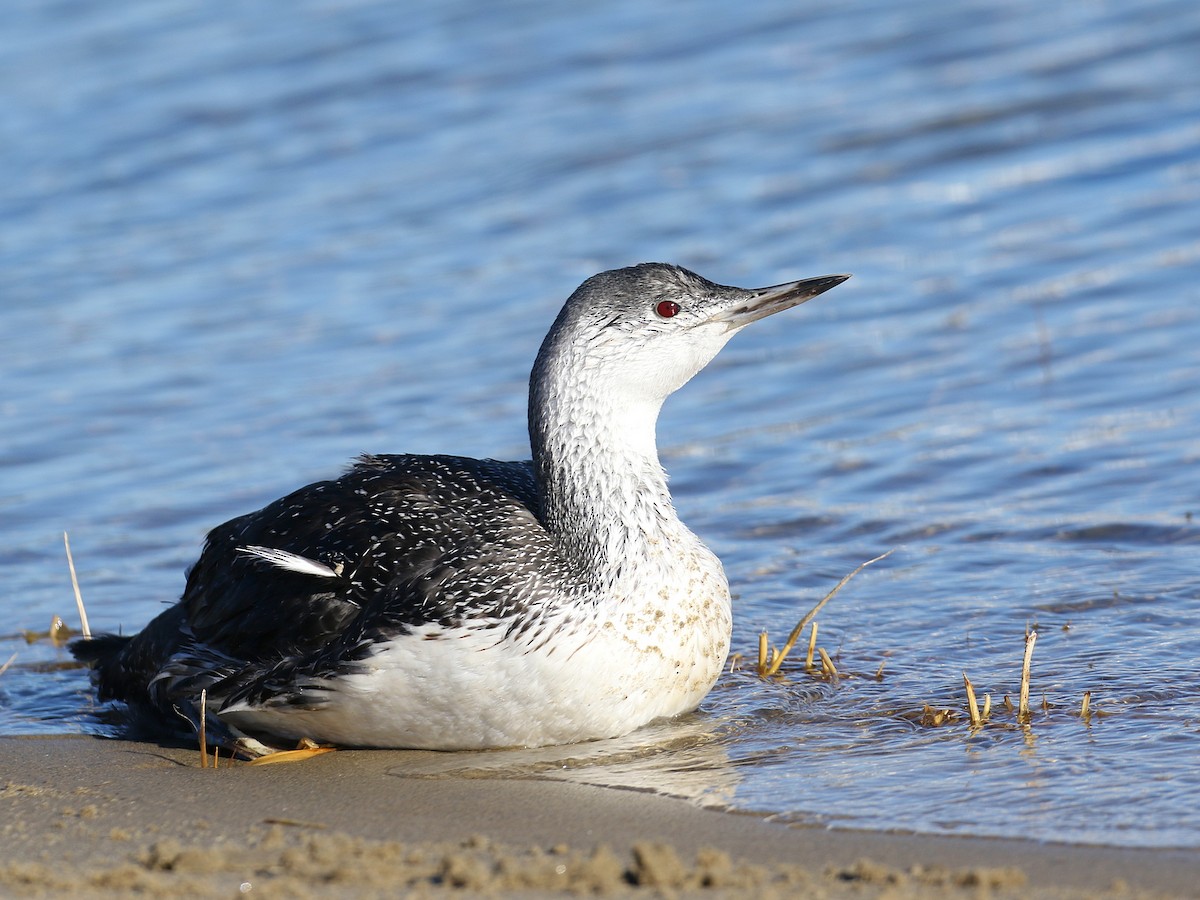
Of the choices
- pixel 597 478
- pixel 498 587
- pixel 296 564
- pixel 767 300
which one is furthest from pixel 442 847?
pixel 767 300

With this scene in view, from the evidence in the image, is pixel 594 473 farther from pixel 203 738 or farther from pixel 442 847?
pixel 442 847

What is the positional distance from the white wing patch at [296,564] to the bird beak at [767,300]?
4.87 feet

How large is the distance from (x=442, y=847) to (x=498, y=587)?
1.16 metres

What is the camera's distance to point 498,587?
5.29 m

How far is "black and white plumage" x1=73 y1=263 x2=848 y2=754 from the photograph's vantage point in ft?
17.1

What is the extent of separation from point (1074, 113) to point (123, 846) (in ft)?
30.7

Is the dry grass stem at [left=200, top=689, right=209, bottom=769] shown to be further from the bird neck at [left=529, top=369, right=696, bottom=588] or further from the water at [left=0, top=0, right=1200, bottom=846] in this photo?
the bird neck at [left=529, top=369, right=696, bottom=588]

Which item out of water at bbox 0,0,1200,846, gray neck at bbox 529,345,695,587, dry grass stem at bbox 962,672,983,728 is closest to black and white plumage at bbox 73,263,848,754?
gray neck at bbox 529,345,695,587

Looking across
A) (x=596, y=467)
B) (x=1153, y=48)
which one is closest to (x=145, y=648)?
(x=596, y=467)

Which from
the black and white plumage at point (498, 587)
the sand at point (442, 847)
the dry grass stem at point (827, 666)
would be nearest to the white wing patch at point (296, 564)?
the black and white plumage at point (498, 587)

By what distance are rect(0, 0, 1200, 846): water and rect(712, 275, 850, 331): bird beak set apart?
46.9 inches

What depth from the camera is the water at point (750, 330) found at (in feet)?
18.1

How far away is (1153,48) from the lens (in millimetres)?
12836

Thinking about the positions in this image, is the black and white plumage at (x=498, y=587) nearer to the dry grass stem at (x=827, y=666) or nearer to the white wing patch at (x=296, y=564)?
the white wing patch at (x=296, y=564)
